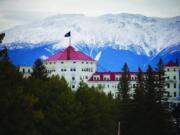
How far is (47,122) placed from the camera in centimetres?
6103

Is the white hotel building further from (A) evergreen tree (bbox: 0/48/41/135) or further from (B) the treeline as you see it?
(A) evergreen tree (bbox: 0/48/41/135)

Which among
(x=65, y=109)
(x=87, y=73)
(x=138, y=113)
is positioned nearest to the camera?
(x=65, y=109)

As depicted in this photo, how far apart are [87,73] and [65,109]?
328ft

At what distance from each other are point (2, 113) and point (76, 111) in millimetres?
19191

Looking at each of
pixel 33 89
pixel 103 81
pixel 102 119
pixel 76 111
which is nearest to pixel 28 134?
pixel 33 89

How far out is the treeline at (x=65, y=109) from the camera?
49.8 meters

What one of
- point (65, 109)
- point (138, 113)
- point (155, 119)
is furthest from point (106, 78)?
point (65, 109)

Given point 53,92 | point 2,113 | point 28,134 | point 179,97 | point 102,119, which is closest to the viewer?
point 2,113

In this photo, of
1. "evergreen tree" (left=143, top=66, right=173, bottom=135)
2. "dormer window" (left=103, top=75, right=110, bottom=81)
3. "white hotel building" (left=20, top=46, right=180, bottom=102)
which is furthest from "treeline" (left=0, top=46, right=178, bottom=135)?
"dormer window" (left=103, top=75, right=110, bottom=81)

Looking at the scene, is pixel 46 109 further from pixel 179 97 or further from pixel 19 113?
pixel 179 97

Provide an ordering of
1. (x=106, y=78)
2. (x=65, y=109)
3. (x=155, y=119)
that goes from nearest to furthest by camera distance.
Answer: (x=65, y=109) < (x=155, y=119) < (x=106, y=78)

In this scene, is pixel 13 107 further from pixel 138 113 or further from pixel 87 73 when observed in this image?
pixel 87 73

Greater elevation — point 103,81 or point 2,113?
point 103,81

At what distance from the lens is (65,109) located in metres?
64.9
